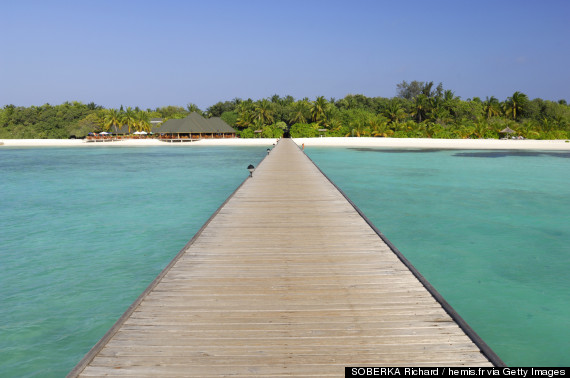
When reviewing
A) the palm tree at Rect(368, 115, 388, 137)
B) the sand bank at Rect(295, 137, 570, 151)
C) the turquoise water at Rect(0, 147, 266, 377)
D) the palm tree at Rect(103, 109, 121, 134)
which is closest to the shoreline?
the sand bank at Rect(295, 137, 570, 151)

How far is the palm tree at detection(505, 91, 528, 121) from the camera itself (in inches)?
2584

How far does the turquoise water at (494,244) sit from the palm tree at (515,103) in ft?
166

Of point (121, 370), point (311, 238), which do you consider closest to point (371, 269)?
point (311, 238)

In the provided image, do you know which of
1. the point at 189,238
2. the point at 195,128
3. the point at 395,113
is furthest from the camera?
the point at 195,128

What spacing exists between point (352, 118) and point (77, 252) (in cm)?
6354

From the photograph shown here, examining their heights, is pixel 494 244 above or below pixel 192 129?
below

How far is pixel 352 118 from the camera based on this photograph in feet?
228

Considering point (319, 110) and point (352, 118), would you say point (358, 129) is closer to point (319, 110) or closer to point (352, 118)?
point (352, 118)

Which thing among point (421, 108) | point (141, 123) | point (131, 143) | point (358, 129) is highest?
point (421, 108)

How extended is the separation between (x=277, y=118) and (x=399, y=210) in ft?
208

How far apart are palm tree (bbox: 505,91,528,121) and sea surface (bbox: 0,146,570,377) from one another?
50.6 m

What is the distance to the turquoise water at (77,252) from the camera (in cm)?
572

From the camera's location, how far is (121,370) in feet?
10.3

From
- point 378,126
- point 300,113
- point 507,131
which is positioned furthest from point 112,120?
point 507,131
